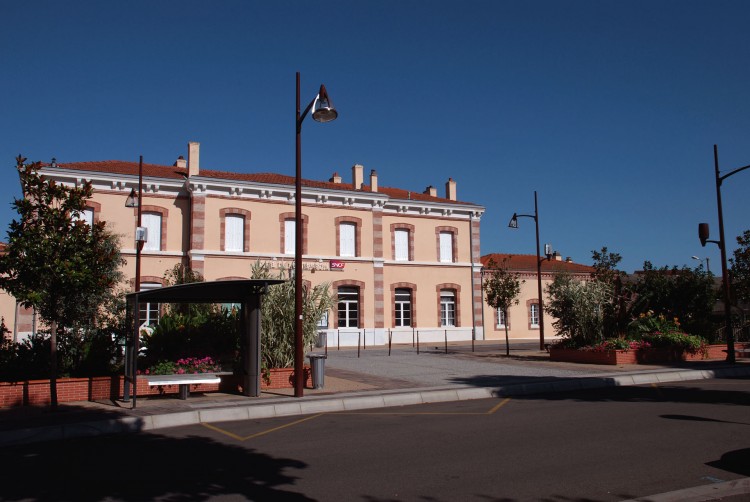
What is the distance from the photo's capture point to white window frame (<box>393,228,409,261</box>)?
3306cm

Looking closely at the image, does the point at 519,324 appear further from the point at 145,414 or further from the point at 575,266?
the point at 145,414

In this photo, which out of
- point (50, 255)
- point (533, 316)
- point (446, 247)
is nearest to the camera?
point (50, 255)

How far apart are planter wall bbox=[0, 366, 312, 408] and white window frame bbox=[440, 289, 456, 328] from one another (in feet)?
70.2

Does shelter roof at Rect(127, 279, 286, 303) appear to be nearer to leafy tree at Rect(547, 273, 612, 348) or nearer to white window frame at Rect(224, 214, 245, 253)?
leafy tree at Rect(547, 273, 612, 348)

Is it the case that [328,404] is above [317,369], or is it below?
below

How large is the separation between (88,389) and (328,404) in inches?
179

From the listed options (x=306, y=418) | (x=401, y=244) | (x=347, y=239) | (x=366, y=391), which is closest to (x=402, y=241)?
(x=401, y=244)

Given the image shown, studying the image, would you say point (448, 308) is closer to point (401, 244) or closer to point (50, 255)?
point (401, 244)

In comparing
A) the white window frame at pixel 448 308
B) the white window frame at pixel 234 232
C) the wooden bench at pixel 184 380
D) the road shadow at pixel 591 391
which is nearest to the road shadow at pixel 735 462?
the road shadow at pixel 591 391

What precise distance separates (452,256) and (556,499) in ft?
96.5

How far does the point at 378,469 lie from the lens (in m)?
6.54

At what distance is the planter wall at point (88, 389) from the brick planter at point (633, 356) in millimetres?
A: 10582

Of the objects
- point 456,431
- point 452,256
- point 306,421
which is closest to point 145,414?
point 306,421

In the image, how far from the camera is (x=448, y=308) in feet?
112
